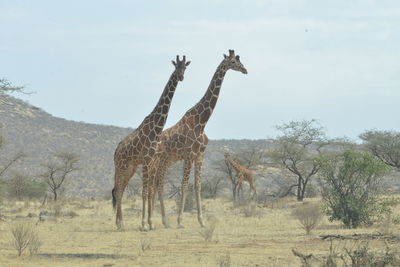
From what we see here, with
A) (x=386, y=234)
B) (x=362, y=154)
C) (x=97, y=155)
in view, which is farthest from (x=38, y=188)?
(x=386, y=234)

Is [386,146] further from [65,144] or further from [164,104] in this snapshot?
[65,144]

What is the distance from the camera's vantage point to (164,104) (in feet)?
62.8

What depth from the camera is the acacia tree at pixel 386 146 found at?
3684 cm

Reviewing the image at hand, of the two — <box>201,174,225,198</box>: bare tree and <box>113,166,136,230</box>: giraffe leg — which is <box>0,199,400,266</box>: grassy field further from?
<box>201,174,225,198</box>: bare tree

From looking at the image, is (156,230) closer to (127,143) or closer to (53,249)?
(127,143)

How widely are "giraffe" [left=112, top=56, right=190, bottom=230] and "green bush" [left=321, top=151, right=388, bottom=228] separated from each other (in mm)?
4746

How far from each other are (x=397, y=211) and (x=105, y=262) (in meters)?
14.6

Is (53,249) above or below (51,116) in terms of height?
below

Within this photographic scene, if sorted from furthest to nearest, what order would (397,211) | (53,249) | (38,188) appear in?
1. (38,188)
2. (397,211)
3. (53,249)

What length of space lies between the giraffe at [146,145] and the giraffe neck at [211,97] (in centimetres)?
134

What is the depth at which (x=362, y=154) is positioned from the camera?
Answer: 19391mm

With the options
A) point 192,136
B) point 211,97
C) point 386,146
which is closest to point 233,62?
point 211,97

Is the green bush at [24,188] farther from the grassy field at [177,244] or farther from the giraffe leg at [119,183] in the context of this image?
the giraffe leg at [119,183]

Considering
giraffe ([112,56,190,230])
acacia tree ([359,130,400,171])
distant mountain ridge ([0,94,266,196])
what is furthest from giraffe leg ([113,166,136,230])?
distant mountain ridge ([0,94,266,196])
